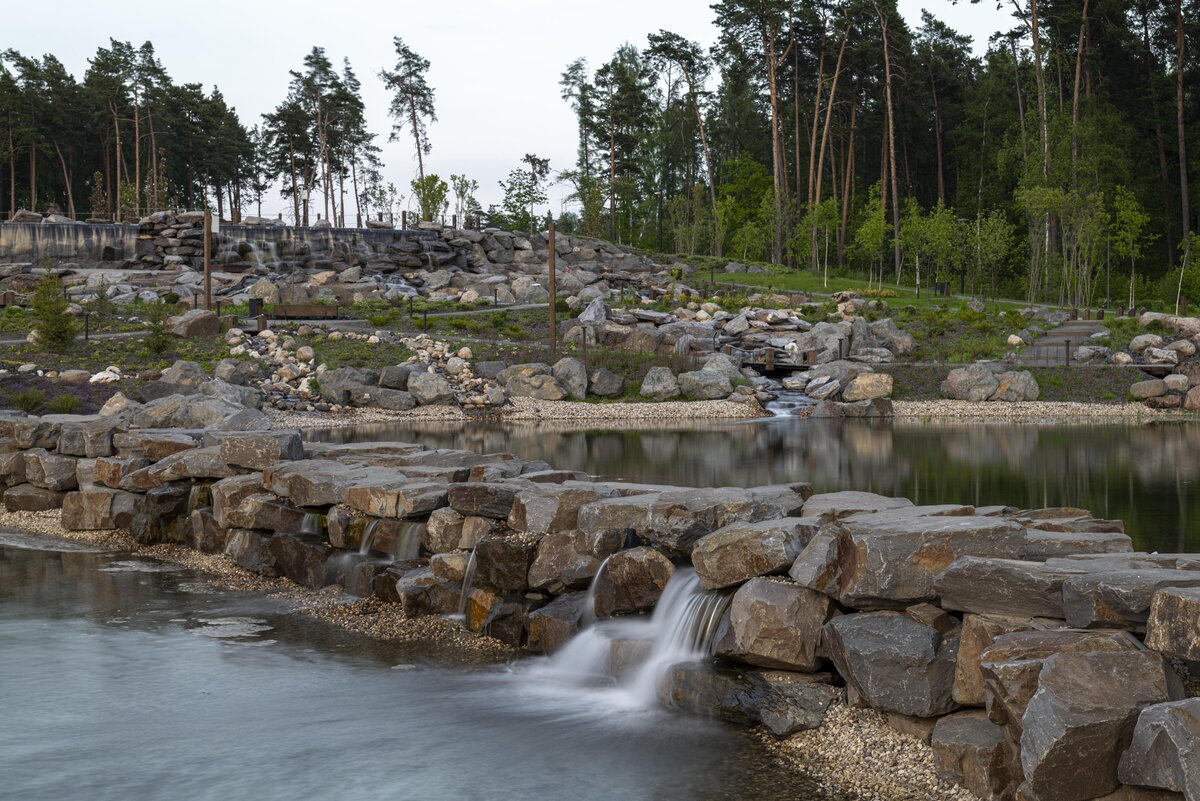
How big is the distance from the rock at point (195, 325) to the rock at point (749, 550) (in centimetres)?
3267

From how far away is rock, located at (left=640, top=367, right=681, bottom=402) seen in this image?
33125mm

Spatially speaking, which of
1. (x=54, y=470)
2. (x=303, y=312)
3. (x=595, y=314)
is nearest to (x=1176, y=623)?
(x=54, y=470)

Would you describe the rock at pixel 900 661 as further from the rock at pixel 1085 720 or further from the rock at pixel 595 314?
the rock at pixel 595 314

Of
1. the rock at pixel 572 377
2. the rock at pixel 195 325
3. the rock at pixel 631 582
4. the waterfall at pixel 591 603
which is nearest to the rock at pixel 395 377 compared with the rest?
the rock at pixel 572 377

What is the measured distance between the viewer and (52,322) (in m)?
32.2

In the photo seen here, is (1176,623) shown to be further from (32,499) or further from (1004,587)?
(32,499)

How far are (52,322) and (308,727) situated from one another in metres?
29.9

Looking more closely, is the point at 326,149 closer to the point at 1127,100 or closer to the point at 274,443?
the point at 1127,100

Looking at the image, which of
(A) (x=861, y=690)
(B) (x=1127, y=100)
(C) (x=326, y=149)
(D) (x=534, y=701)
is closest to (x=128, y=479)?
(D) (x=534, y=701)

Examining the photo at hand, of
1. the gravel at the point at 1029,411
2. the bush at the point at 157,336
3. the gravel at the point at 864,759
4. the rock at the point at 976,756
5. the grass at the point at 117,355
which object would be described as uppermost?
the bush at the point at 157,336

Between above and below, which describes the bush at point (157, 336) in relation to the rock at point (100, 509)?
above

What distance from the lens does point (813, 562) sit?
255 inches

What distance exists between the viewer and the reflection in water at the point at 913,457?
513 inches

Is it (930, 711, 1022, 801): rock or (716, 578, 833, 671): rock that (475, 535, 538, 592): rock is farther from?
(930, 711, 1022, 801): rock
